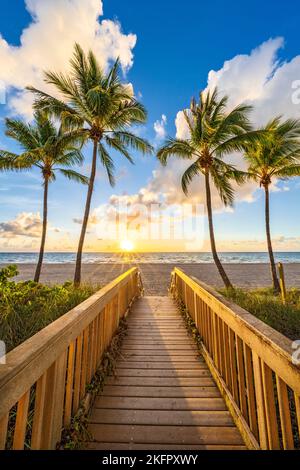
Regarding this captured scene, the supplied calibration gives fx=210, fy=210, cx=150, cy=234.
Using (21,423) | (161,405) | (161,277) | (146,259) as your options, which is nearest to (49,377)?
(21,423)

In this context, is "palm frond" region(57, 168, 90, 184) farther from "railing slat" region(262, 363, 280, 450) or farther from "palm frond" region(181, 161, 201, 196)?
"railing slat" region(262, 363, 280, 450)

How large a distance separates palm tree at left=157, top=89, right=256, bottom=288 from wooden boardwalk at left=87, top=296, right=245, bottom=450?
22.8 feet

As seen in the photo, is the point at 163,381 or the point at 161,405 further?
the point at 163,381

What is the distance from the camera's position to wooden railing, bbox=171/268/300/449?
136cm

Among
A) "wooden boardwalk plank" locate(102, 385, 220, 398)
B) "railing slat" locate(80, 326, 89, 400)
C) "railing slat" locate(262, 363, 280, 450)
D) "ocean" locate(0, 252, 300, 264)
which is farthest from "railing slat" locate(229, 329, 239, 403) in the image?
"ocean" locate(0, 252, 300, 264)

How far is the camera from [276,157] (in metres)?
11.2

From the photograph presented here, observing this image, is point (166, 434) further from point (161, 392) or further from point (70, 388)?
point (70, 388)

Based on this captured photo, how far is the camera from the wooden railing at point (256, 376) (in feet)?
4.45

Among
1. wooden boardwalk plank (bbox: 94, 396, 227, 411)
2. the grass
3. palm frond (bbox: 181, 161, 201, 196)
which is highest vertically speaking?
palm frond (bbox: 181, 161, 201, 196)

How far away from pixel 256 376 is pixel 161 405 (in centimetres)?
129
